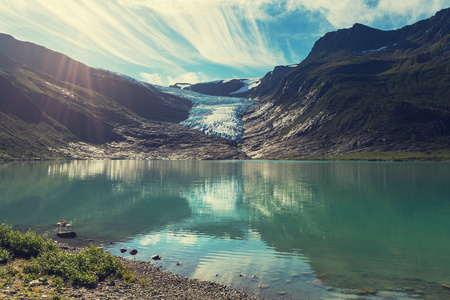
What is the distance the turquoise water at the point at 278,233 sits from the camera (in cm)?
1817

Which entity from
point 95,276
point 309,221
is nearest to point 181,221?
point 309,221

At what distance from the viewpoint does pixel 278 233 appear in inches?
1182

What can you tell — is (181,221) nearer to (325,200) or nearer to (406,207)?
(325,200)

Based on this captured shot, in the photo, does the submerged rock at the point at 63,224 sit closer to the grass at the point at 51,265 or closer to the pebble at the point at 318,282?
the grass at the point at 51,265

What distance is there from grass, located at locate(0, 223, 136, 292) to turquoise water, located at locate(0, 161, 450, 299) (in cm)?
442

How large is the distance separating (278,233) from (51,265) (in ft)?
68.4

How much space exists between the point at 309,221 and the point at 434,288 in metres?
18.5

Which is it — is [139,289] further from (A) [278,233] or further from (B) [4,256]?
(A) [278,233]

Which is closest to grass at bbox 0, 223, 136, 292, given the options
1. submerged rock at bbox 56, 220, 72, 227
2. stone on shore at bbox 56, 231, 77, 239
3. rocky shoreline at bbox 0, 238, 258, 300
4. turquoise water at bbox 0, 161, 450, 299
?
rocky shoreline at bbox 0, 238, 258, 300

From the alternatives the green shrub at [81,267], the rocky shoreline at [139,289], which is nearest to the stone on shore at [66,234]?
the green shrub at [81,267]

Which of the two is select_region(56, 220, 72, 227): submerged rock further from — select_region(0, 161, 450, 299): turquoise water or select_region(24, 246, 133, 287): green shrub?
select_region(24, 246, 133, 287): green shrub

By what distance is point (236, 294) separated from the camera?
1582 cm

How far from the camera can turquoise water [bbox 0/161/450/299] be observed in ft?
59.6

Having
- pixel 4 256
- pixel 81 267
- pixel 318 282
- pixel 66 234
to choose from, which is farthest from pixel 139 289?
pixel 66 234
